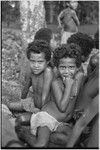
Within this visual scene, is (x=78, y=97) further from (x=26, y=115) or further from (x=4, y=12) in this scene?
(x=4, y=12)

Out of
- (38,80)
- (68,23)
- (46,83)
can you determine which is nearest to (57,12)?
(68,23)

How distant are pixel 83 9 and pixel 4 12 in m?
3.47

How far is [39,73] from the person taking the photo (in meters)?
3.55

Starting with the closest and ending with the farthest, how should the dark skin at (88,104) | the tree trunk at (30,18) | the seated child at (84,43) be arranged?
the dark skin at (88,104)
the seated child at (84,43)
the tree trunk at (30,18)

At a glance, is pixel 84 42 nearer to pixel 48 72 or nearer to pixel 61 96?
pixel 48 72

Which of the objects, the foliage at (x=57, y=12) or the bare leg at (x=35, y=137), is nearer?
the bare leg at (x=35, y=137)

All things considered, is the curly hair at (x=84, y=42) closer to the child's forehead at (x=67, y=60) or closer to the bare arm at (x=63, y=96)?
the child's forehead at (x=67, y=60)

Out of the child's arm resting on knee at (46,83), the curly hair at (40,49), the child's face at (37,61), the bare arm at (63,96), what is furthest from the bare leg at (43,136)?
the curly hair at (40,49)

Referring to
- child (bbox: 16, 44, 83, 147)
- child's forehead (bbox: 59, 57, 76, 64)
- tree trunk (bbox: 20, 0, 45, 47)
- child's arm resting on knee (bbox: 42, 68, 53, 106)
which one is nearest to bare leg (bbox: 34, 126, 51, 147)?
child (bbox: 16, 44, 83, 147)

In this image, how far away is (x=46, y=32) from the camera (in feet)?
17.5

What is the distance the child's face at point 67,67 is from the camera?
10.1 feet

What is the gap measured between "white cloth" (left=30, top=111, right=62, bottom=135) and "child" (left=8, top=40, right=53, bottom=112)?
0.32 m

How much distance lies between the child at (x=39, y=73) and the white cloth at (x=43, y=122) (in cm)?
32

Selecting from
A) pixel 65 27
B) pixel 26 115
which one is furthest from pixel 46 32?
pixel 65 27
